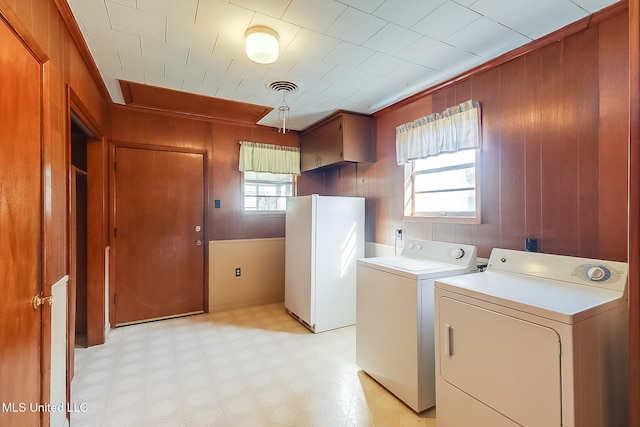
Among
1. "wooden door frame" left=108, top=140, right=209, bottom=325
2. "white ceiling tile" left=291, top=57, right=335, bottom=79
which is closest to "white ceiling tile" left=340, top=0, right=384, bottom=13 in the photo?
"white ceiling tile" left=291, top=57, right=335, bottom=79

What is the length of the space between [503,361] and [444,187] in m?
1.61

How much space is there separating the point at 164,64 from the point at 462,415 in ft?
9.86

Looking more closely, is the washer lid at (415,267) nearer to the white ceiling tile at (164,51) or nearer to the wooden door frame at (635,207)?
the wooden door frame at (635,207)

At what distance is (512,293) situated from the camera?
1.44 meters

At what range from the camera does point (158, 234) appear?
3.31m

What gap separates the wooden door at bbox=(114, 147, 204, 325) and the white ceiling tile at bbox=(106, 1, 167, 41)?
5.55ft

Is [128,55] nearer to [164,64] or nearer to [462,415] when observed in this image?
[164,64]

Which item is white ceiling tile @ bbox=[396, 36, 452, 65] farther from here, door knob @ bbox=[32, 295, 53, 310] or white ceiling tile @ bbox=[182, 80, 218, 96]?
door knob @ bbox=[32, 295, 53, 310]

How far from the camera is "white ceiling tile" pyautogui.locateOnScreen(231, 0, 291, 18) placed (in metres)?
1.56

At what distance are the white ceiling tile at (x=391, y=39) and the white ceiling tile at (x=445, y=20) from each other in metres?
0.07

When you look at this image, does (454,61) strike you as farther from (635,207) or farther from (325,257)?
(325,257)

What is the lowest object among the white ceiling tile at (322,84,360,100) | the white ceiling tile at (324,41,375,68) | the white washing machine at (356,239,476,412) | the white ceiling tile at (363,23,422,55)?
the white washing machine at (356,239,476,412)

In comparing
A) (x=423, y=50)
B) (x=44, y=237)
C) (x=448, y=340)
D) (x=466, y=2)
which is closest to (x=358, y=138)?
(x=423, y=50)

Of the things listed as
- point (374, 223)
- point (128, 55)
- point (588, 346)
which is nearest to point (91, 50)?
point (128, 55)
